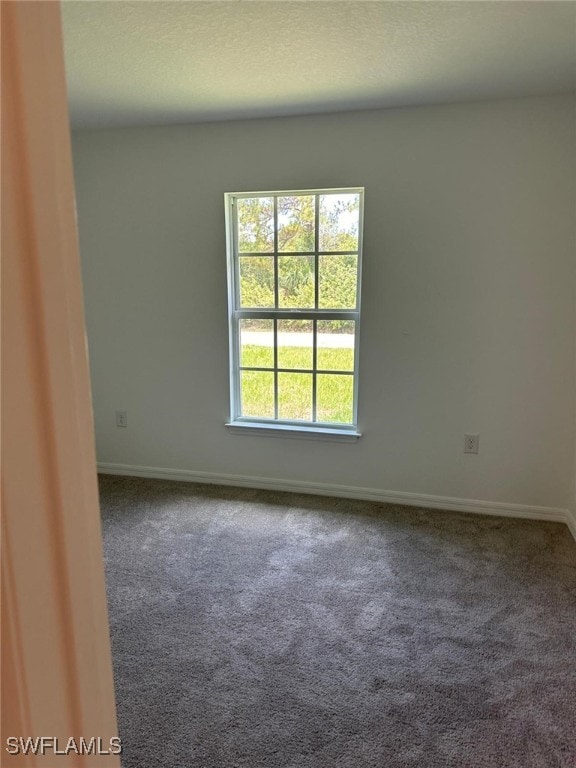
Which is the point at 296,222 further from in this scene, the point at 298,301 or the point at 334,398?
the point at 334,398

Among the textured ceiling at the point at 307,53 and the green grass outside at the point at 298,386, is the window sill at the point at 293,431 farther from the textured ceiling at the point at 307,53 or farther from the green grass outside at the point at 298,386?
the textured ceiling at the point at 307,53

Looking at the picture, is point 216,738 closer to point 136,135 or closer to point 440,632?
point 440,632

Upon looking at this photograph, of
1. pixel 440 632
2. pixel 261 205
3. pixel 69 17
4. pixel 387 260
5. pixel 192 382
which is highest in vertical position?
pixel 69 17

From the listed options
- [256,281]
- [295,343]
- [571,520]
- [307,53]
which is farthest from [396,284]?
[571,520]

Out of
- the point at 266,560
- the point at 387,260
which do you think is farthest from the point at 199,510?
the point at 387,260

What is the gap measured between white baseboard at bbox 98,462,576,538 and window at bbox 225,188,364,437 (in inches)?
15.1

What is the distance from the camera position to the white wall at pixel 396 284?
252cm

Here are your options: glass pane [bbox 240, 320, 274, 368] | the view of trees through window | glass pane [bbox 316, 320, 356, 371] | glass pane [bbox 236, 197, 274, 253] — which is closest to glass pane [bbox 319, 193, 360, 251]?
the view of trees through window

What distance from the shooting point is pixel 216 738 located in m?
1.42

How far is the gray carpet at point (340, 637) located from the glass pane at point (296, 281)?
50.7 inches

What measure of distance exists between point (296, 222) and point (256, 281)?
0.44 m

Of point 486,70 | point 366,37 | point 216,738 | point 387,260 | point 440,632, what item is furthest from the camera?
point 387,260

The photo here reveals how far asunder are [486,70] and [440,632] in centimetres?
237

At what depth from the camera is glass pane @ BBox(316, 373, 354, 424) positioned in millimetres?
2986
